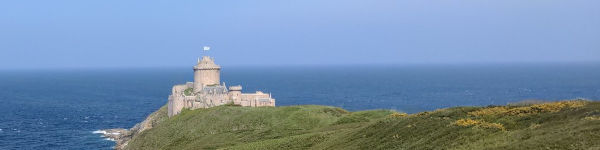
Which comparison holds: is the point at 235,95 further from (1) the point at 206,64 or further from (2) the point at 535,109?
(2) the point at 535,109

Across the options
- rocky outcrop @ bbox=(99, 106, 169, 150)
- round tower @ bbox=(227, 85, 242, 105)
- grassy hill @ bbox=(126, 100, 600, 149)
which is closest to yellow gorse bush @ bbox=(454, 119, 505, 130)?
grassy hill @ bbox=(126, 100, 600, 149)

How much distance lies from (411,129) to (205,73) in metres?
58.5

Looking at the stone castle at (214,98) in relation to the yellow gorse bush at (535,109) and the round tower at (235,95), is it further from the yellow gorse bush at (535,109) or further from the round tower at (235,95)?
the yellow gorse bush at (535,109)

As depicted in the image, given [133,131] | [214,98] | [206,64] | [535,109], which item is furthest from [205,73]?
[535,109]

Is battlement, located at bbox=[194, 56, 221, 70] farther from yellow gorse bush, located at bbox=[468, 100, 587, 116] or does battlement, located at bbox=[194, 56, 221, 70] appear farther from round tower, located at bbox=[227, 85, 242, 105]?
yellow gorse bush, located at bbox=[468, 100, 587, 116]

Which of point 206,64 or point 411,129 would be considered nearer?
point 411,129

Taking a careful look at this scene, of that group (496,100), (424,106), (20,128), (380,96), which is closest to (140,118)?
(20,128)

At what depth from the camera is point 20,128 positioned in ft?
325

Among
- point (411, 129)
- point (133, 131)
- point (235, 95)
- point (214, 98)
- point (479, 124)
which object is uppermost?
point (479, 124)

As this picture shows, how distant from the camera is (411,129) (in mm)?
36500

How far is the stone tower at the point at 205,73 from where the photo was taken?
90125 millimetres

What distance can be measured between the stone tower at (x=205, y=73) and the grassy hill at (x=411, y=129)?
832 inches

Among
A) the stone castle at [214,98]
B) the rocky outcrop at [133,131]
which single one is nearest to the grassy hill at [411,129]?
the stone castle at [214,98]

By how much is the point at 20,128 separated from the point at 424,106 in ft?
282
